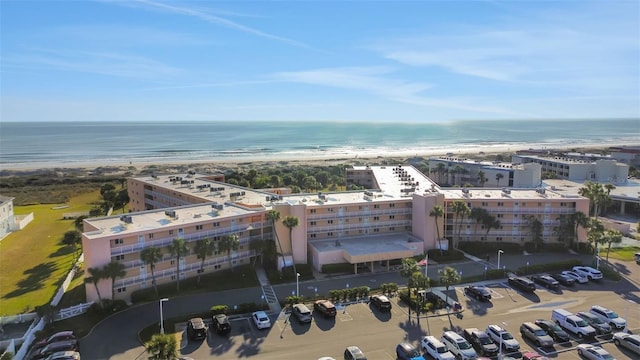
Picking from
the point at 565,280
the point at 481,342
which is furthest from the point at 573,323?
the point at 565,280

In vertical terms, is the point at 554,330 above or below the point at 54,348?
below

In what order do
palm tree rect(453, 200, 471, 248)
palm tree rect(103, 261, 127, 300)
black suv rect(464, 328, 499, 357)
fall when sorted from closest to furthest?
black suv rect(464, 328, 499, 357), palm tree rect(103, 261, 127, 300), palm tree rect(453, 200, 471, 248)

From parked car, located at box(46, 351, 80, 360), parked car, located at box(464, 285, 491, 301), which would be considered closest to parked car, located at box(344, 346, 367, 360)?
parked car, located at box(464, 285, 491, 301)

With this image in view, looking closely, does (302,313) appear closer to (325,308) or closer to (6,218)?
(325,308)

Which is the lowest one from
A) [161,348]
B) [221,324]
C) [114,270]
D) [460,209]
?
[221,324]

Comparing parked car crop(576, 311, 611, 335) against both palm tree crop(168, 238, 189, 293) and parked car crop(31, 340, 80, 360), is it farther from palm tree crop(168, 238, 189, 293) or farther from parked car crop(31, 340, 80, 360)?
parked car crop(31, 340, 80, 360)

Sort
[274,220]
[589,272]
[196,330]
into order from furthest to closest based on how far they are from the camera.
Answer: [274,220] < [589,272] < [196,330]
